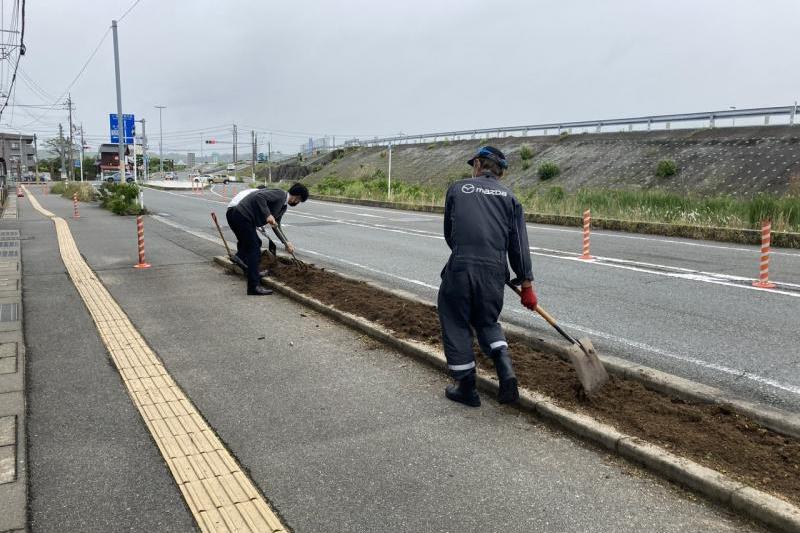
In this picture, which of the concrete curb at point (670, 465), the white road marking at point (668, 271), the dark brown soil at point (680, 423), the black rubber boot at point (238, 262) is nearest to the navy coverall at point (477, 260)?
the concrete curb at point (670, 465)

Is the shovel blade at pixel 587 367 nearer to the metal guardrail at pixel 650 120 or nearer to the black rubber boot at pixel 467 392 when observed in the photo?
the black rubber boot at pixel 467 392

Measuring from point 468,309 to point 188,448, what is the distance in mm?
1964

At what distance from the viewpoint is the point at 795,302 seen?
7473mm

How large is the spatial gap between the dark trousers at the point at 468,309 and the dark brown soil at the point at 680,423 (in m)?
0.52

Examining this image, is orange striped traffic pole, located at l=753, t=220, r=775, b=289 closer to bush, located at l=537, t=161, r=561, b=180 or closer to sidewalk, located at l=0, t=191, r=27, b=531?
sidewalk, located at l=0, t=191, r=27, b=531

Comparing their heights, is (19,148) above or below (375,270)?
above

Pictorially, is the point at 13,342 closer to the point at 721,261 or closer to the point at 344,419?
the point at 344,419

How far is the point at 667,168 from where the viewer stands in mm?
25266

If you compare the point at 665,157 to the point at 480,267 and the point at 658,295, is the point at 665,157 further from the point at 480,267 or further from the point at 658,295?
the point at 480,267

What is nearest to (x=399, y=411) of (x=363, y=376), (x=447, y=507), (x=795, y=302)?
(x=363, y=376)

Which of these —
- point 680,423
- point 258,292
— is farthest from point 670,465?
point 258,292

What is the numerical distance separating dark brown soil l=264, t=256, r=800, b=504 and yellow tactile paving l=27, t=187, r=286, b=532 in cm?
208

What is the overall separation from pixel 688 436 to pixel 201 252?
10501 millimetres

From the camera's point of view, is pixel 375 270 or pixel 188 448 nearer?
pixel 188 448
